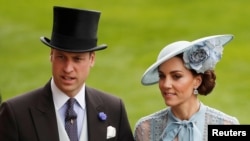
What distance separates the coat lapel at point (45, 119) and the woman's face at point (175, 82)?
2.42 feet

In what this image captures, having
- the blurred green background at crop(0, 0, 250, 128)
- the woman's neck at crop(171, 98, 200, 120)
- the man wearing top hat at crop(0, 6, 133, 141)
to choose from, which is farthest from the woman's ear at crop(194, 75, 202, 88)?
the blurred green background at crop(0, 0, 250, 128)

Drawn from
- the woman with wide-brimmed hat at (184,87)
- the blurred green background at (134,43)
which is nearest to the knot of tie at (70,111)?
the woman with wide-brimmed hat at (184,87)

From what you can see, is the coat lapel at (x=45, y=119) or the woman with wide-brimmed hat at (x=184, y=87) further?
the woman with wide-brimmed hat at (x=184, y=87)

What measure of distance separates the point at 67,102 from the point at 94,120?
23cm

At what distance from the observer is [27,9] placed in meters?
23.4

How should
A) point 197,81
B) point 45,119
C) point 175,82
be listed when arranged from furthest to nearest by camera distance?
point 197,81
point 175,82
point 45,119

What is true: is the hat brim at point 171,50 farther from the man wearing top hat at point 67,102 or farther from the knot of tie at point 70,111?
the knot of tie at point 70,111

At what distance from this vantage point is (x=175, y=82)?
6711 millimetres

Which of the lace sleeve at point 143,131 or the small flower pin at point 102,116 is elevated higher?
the small flower pin at point 102,116

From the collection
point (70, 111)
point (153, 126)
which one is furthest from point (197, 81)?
point (70, 111)

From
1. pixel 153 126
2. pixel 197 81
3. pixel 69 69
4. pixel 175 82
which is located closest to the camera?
pixel 69 69

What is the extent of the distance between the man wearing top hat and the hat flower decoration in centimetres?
60

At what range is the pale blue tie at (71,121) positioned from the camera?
21.7ft

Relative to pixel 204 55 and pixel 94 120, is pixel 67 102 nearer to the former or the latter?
pixel 94 120
